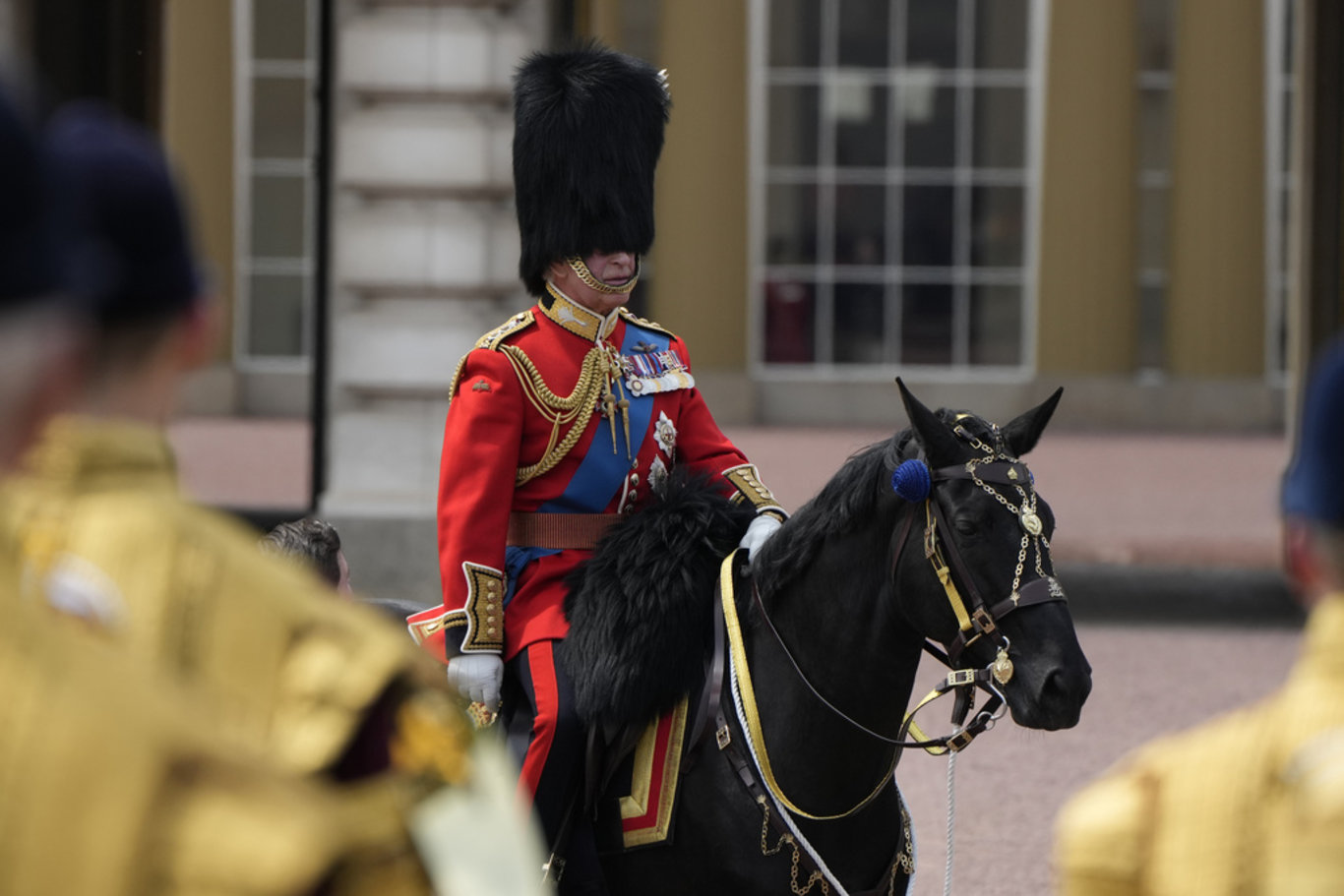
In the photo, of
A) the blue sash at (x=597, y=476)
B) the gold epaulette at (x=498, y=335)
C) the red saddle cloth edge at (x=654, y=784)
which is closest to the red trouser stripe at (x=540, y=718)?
the red saddle cloth edge at (x=654, y=784)

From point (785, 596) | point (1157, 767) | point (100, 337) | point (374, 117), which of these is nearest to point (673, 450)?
point (785, 596)

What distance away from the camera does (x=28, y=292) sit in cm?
103

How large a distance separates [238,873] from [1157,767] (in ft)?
2.35

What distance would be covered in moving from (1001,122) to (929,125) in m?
0.65

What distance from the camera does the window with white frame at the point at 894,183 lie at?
54.9ft

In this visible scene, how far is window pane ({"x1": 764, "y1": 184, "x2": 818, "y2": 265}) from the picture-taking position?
55.4ft

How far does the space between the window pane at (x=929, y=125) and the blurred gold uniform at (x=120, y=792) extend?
53.1ft

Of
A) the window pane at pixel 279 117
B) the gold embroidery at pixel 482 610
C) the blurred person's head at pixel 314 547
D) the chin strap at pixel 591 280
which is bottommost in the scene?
the gold embroidery at pixel 482 610

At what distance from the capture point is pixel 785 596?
351 centimetres

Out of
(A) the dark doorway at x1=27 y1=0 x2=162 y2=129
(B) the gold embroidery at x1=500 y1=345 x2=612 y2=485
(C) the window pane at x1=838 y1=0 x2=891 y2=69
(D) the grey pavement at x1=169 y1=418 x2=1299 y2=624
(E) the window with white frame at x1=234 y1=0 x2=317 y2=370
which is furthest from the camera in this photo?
(C) the window pane at x1=838 y1=0 x2=891 y2=69

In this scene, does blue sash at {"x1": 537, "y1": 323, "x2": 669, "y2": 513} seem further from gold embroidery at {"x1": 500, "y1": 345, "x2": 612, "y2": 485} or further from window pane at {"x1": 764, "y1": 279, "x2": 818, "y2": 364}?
window pane at {"x1": 764, "y1": 279, "x2": 818, "y2": 364}

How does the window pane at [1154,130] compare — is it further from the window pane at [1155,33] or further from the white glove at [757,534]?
the white glove at [757,534]

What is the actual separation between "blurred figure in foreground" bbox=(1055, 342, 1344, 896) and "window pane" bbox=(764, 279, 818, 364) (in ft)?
51.0

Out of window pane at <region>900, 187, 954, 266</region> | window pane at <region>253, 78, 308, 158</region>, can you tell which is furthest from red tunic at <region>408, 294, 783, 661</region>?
window pane at <region>900, 187, 954, 266</region>
